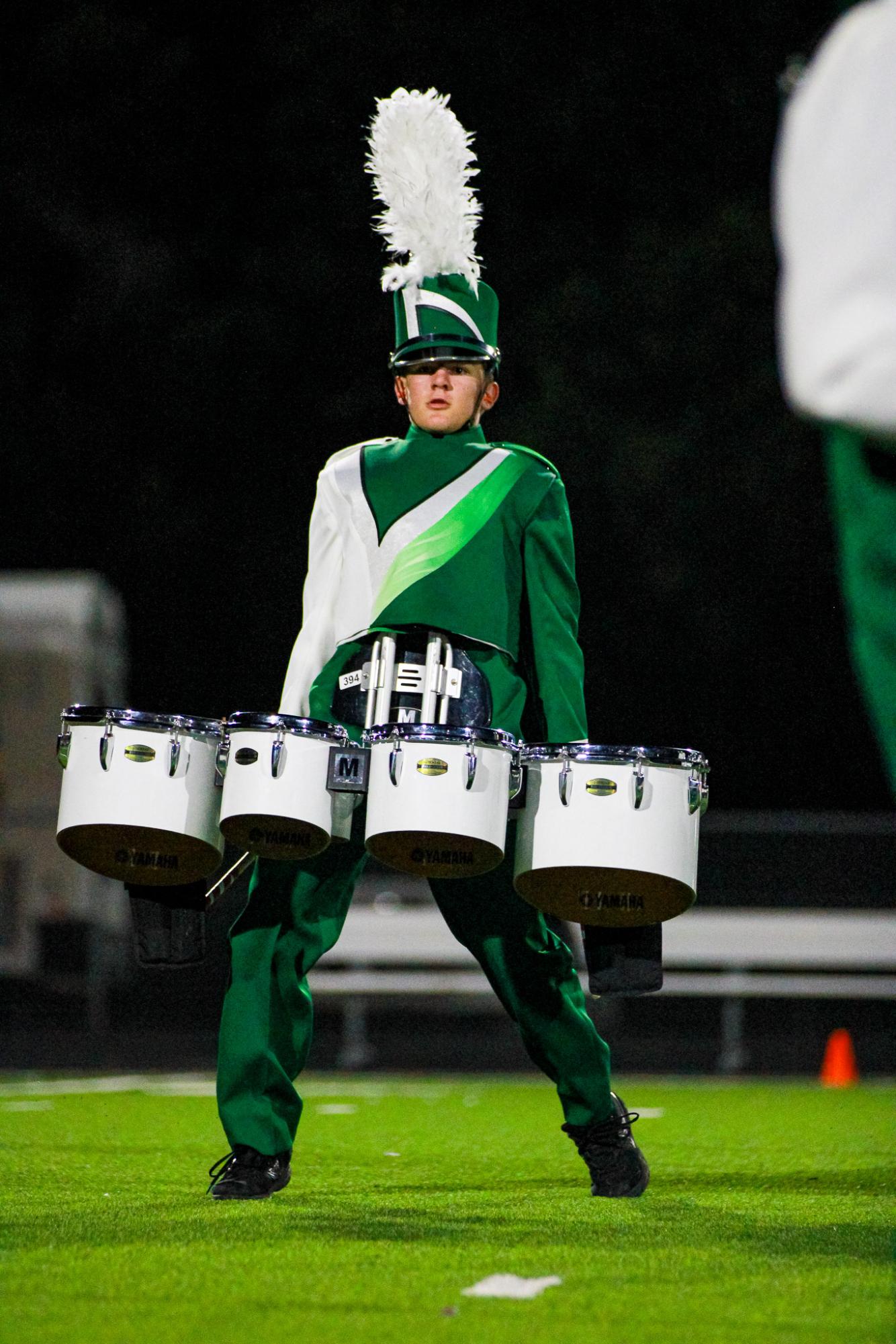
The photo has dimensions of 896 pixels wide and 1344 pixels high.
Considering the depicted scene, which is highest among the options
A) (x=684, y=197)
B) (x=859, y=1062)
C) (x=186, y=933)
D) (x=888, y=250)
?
(x=684, y=197)

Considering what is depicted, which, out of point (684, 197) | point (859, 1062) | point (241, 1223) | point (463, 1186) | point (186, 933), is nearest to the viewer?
point (241, 1223)

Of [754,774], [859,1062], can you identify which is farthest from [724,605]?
[859,1062]

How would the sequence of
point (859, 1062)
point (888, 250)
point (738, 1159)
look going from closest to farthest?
1. point (888, 250)
2. point (738, 1159)
3. point (859, 1062)

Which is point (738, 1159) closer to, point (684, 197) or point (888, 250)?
point (888, 250)

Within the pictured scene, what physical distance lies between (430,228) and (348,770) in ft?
4.64

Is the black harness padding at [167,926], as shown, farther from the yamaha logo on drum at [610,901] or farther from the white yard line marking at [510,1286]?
the white yard line marking at [510,1286]

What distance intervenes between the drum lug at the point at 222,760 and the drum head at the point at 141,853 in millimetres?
146

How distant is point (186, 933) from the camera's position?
15.4 ft

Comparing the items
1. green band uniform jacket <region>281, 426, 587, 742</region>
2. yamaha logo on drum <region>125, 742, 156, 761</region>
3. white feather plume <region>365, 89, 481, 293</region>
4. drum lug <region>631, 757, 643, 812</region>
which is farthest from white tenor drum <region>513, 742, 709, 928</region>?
white feather plume <region>365, 89, 481, 293</region>

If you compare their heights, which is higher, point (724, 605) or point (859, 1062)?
point (724, 605)

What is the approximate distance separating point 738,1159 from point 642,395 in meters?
13.8

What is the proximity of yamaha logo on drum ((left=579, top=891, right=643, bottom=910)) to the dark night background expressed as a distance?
14.4 meters

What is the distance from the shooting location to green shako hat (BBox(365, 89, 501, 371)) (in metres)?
4.77

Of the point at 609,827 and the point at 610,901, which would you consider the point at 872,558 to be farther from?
the point at 610,901
